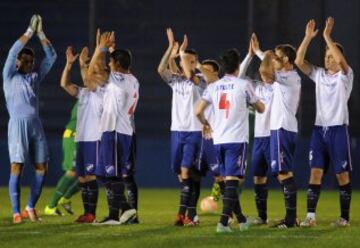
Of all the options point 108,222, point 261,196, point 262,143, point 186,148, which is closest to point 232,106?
point 262,143

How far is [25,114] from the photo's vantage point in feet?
45.4

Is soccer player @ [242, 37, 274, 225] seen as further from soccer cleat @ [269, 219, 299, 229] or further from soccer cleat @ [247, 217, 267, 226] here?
soccer cleat @ [269, 219, 299, 229]

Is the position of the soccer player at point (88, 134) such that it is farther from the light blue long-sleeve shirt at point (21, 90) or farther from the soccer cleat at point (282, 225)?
the soccer cleat at point (282, 225)

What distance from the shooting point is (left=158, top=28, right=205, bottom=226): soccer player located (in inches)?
534

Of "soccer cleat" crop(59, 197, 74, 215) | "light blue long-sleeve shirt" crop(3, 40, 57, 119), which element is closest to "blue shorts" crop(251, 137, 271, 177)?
"light blue long-sleeve shirt" crop(3, 40, 57, 119)

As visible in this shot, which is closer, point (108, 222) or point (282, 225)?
point (282, 225)

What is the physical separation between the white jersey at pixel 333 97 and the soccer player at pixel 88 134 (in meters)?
2.60

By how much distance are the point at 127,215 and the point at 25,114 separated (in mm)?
1774

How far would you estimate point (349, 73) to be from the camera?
13312 mm

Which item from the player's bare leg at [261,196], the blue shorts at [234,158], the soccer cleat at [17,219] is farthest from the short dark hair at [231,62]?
the soccer cleat at [17,219]

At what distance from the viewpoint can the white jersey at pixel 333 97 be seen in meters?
13.2

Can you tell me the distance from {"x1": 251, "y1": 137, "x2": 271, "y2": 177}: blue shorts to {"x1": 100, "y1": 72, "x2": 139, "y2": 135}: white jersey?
1.49m

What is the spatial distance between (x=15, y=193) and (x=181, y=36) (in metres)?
10.6

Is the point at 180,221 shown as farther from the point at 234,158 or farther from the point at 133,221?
the point at 234,158
